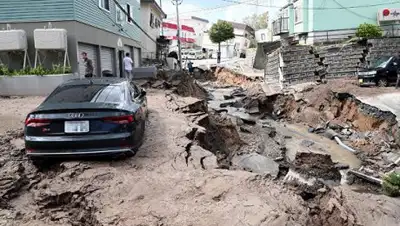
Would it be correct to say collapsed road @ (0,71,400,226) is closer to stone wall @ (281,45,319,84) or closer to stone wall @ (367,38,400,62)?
stone wall @ (281,45,319,84)

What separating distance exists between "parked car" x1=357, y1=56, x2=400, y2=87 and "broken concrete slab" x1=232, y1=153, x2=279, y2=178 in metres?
11.0

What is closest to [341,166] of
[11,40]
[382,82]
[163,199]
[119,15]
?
[163,199]

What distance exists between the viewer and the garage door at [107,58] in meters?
18.0

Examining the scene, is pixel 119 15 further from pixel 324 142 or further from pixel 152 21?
pixel 152 21

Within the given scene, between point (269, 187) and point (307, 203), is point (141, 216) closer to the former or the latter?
point (269, 187)

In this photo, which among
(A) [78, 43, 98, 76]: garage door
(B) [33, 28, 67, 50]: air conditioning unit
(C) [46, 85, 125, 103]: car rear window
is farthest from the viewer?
(A) [78, 43, 98, 76]: garage door

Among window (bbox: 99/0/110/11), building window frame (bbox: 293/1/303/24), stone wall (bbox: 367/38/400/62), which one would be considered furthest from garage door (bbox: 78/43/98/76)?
building window frame (bbox: 293/1/303/24)

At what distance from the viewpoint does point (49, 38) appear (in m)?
13.2

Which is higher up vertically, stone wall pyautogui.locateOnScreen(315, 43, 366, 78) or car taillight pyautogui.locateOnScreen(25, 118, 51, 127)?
stone wall pyautogui.locateOnScreen(315, 43, 366, 78)

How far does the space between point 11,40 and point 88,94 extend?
8.45m

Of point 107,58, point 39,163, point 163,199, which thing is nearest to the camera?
point 163,199

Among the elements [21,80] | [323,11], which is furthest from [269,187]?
[323,11]

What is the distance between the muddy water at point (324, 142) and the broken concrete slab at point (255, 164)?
11.0 ft

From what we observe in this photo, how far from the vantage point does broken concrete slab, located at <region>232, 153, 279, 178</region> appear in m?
8.76
